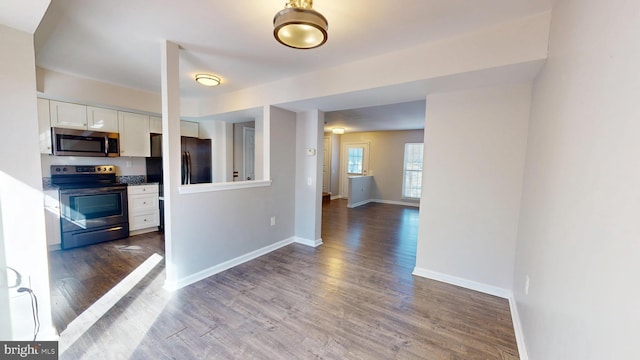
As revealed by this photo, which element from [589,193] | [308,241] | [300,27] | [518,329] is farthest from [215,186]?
[518,329]

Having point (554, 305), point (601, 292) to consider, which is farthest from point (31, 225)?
point (554, 305)

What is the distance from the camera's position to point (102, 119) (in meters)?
3.99

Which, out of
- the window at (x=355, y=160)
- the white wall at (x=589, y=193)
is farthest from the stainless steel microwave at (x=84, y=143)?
the window at (x=355, y=160)

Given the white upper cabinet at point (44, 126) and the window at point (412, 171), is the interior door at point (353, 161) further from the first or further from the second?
the white upper cabinet at point (44, 126)

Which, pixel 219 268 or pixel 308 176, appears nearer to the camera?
pixel 219 268

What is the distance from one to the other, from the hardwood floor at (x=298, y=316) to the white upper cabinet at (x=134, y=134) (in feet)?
6.00

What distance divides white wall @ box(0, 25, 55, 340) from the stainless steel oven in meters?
2.42

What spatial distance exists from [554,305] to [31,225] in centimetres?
322

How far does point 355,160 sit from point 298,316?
7.00 metres

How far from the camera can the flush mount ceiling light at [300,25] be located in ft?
5.12

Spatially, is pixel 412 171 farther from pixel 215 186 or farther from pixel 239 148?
pixel 215 186

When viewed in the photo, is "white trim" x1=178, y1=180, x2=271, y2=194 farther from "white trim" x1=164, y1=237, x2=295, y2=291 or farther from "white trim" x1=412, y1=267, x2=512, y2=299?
"white trim" x1=412, y1=267, x2=512, y2=299

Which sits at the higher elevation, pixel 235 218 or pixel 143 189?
pixel 143 189

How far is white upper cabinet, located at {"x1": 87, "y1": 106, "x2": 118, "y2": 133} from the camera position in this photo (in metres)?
3.88
